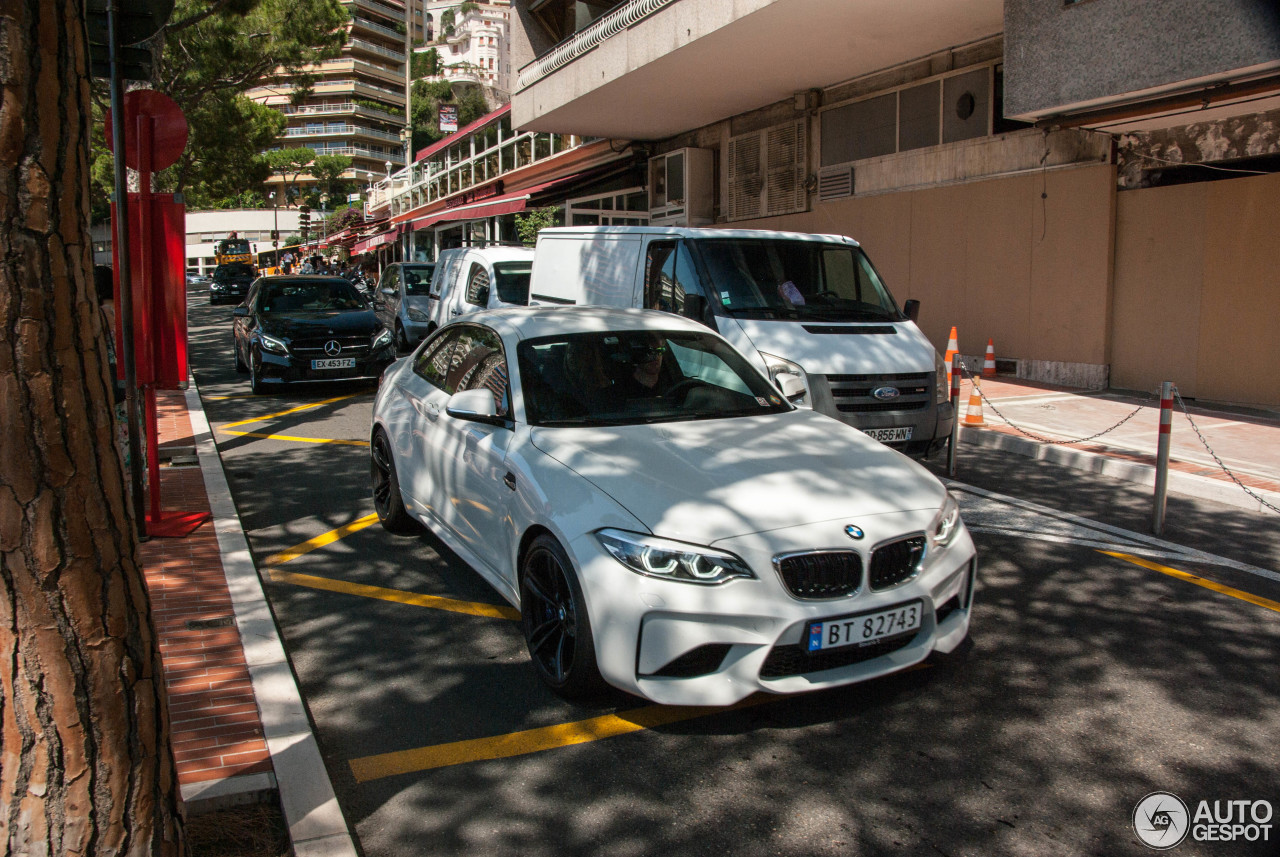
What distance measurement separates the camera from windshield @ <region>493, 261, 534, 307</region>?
13.1 metres

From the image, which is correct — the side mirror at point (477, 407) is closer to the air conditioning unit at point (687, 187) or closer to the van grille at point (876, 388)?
the van grille at point (876, 388)

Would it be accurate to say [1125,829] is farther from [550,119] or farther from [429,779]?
[550,119]

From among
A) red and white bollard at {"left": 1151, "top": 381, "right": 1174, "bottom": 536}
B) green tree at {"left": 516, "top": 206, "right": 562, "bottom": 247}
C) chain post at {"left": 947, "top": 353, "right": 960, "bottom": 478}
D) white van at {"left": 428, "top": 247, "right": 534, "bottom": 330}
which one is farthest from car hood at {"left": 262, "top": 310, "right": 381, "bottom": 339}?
green tree at {"left": 516, "top": 206, "right": 562, "bottom": 247}

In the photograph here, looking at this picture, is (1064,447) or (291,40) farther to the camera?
(291,40)

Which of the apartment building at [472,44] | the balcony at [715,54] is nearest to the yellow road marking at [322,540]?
the balcony at [715,54]

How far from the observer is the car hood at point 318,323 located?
41.2ft

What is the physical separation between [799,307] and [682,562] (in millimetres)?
4873

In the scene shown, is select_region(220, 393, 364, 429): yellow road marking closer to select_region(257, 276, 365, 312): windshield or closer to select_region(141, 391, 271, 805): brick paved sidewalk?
select_region(257, 276, 365, 312): windshield

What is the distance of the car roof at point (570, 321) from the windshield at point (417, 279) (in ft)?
40.7

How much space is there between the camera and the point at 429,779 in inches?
133

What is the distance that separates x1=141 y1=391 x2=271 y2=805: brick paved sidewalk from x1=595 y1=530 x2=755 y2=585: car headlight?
145 cm

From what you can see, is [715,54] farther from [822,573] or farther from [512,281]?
[822,573]

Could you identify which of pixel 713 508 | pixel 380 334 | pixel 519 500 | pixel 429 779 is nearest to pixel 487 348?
pixel 519 500

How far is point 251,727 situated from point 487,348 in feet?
7.48
